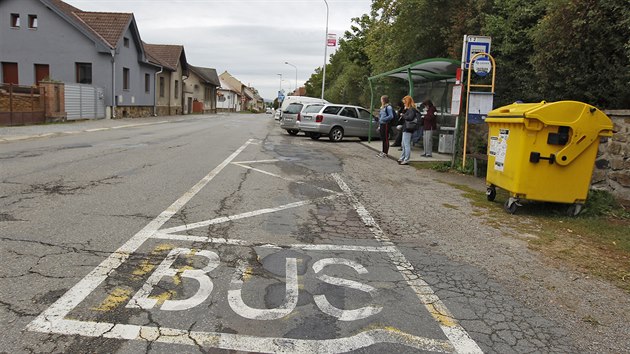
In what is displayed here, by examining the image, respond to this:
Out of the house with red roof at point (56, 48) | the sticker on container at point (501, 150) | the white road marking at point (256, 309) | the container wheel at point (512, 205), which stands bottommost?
the white road marking at point (256, 309)

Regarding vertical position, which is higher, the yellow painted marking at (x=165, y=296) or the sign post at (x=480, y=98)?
the sign post at (x=480, y=98)

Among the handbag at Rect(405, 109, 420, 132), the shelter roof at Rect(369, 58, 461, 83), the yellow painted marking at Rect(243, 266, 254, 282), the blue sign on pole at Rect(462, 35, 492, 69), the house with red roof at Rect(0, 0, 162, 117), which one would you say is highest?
the house with red roof at Rect(0, 0, 162, 117)

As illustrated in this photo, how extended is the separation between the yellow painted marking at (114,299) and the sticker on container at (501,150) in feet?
18.8

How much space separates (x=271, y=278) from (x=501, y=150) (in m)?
4.85

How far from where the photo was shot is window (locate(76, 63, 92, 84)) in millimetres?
30750

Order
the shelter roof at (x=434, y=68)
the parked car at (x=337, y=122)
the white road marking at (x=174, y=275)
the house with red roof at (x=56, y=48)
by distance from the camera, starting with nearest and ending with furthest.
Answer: the white road marking at (x=174, y=275) → the shelter roof at (x=434, y=68) → the parked car at (x=337, y=122) → the house with red roof at (x=56, y=48)

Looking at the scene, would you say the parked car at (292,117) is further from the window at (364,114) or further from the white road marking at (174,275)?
the white road marking at (174,275)

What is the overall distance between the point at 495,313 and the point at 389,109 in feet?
35.1

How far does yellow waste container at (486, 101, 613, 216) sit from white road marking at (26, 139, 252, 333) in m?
4.82

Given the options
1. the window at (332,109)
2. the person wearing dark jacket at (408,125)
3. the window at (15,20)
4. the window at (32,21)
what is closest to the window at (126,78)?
the window at (32,21)

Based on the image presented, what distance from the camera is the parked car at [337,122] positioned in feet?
65.3

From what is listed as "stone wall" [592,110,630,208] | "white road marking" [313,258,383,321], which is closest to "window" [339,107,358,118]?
"stone wall" [592,110,630,208]

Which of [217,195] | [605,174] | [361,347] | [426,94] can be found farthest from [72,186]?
[426,94]

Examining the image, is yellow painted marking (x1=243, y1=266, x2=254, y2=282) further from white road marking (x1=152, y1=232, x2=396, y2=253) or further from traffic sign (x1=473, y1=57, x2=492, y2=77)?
traffic sign (x1=473, y1=57, x2=492, y2=77)
